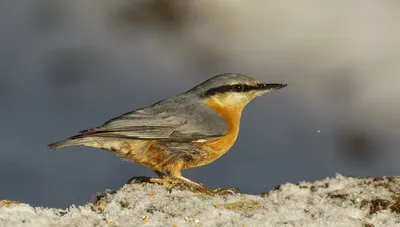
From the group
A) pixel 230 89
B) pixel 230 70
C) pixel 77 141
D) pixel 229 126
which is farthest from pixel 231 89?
pixel 230 70

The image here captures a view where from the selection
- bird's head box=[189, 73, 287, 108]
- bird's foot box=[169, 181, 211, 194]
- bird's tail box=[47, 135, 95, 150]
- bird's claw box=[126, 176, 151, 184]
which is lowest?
bird's tail box=[47, 135, 95, 150]

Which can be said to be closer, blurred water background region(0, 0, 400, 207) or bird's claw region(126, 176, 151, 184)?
bird's claw region(126, 176, 151, 184)

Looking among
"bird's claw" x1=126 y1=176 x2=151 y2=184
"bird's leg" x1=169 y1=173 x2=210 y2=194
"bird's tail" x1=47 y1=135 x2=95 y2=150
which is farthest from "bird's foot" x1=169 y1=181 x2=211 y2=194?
"bird's tail" x1=47 y1=135 x2=95 y2=150

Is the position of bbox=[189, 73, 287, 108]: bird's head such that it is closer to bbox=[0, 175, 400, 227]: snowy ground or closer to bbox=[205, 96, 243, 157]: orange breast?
bbox=[205, 96, 243, 157]: orange breast

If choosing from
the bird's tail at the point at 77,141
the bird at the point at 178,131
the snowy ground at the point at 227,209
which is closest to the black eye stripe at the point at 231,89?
the bird at the point at 178,131

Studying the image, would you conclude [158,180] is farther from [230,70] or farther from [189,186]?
[230,70]

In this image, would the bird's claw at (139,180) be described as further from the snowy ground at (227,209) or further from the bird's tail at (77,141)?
the bird's tail at (77,141)
